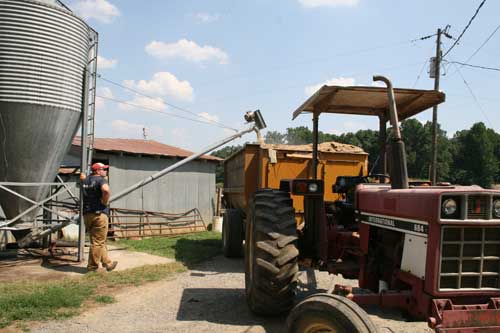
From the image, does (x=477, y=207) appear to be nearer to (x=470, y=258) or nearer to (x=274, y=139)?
(x=470, y=258)

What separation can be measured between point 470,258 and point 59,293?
4.88 m

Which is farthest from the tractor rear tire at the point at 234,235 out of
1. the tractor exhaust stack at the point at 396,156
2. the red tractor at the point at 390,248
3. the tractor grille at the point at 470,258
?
the tractor grille at the point at 470,258

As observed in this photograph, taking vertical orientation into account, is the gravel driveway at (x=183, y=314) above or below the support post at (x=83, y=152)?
below

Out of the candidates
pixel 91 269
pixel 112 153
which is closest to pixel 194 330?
pixel 91 269

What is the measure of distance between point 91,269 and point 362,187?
4898 mm

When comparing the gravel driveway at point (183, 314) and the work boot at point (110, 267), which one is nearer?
the gravel driveway at point (183, 314)

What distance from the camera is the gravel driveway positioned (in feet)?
14.8

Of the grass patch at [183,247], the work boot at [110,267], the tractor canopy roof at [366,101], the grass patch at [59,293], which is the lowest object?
the grass patch at [183,247]

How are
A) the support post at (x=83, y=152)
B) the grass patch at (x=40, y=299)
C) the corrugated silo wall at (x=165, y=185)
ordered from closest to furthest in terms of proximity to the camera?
the grass patch at (x=40, y=299)
the support post at (x=83, y=152)
the corrugated silo wall at (x=165, y=185)

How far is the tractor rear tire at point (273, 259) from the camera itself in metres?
4.24

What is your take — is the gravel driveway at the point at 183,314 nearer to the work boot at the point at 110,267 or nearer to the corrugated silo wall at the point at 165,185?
the work boot at the point at 110,267

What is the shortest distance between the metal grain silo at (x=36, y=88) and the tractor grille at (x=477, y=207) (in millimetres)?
6808

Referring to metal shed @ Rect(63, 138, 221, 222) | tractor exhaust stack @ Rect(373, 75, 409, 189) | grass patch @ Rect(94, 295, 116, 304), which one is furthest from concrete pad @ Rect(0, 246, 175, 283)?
tractor exhaust stack @ Rect(373, 75, 409, 189)

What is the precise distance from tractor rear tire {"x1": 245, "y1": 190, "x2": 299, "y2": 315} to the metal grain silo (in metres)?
4.72
